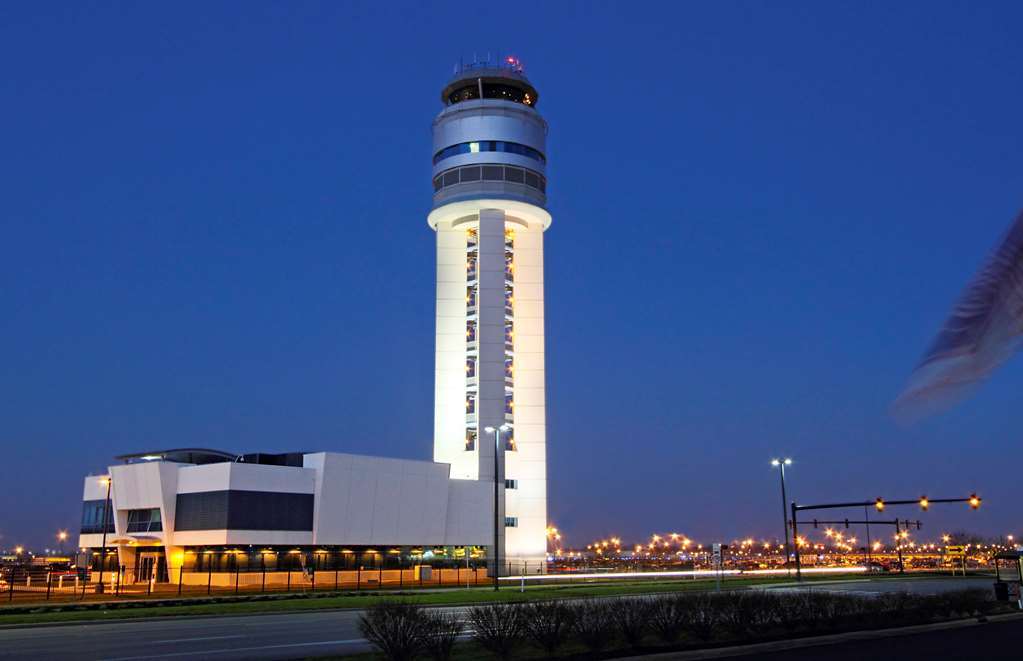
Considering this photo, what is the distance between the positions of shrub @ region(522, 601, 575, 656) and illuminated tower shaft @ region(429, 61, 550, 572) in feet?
215

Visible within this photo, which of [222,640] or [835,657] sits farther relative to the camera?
[222,640]

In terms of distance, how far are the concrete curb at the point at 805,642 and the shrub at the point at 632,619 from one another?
143 cm

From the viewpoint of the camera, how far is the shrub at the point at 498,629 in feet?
66.4

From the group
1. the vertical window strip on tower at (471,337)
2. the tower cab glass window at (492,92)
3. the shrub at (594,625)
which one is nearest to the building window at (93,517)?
the vertical window strip on tower at (471,337)

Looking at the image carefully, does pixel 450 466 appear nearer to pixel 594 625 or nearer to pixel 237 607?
pixel 237 607

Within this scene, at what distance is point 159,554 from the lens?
233 feet

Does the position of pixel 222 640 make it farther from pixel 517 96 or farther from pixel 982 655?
pixel 517 96

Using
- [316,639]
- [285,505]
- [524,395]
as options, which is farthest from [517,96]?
[316,639]

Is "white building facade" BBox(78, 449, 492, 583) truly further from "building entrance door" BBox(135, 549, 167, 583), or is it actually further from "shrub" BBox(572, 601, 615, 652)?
"shrub" BBox(572, 601, 615, 652)

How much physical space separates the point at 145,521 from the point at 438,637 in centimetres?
5786

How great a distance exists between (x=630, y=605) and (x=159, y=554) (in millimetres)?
56986

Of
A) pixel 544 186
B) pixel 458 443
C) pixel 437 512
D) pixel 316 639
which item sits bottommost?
pixel 316 639

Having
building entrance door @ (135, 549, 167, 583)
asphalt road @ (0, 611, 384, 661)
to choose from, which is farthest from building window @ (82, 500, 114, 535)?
asphalt road @ (0, 611, 384, 661)

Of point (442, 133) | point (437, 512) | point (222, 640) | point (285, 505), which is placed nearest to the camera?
point (222, 640)
